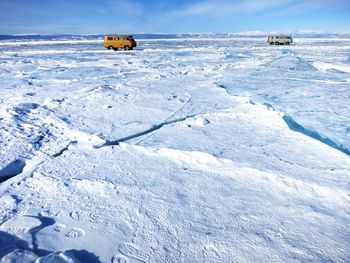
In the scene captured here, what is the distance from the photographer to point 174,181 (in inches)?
115

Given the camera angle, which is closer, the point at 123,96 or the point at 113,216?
the point at 113,216

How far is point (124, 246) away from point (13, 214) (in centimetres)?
103

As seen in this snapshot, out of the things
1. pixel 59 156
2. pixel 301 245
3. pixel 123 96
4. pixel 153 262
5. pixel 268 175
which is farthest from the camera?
pixel 123 96

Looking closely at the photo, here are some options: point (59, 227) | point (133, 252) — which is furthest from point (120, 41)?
point (133, 252)

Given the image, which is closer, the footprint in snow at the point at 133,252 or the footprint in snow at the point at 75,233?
Result: the footprint in snow at the point at 133,252

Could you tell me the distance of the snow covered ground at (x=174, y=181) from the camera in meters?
2.04

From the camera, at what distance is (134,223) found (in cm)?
228

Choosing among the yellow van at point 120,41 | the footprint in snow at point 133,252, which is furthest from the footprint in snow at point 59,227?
the yellow van at point 120,41

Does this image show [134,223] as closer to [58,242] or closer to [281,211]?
[58,242]

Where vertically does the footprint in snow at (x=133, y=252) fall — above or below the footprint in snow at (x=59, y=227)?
below

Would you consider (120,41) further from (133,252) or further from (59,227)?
(133,252)

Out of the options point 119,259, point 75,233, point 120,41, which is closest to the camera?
point 119,259

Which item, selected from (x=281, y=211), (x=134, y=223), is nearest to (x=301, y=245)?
(x=281, y=211)

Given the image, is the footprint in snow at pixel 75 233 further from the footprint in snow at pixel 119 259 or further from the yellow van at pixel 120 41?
the yellow van at pixel 120 41
